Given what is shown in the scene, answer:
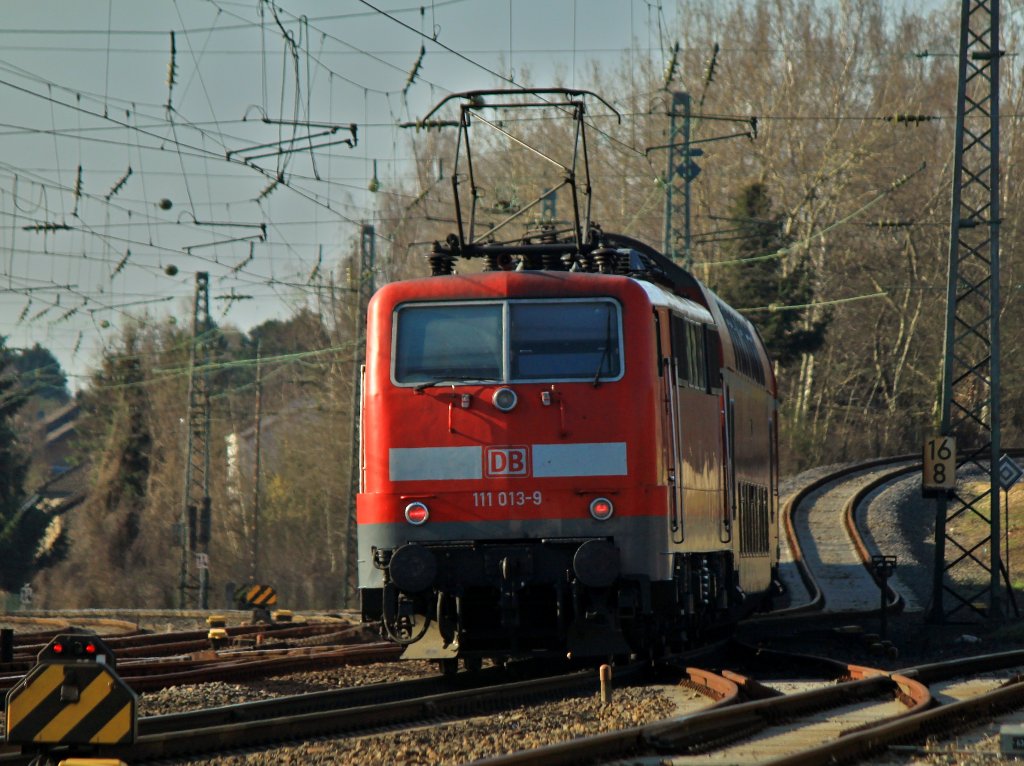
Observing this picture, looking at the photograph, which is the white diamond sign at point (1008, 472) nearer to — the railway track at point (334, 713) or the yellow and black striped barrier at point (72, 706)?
the railway track at point (334, 713)

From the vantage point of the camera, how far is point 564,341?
12211mm

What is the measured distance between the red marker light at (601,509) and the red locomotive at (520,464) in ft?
0.03

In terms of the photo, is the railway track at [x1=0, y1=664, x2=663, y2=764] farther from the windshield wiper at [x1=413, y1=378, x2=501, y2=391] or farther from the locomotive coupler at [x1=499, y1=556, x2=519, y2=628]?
the windshield wiper at [x1=413, y1=378, x2=501, y2=391]

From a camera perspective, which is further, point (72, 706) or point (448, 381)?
point (448, 381)

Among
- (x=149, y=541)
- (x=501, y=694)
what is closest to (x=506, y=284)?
(x=501, y=694)

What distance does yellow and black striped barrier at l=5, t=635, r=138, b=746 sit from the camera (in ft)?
21.9

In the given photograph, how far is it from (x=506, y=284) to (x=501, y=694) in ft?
10.4

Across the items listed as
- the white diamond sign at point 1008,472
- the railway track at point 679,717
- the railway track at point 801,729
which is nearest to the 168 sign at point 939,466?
the white diamond sign at point 1008,472

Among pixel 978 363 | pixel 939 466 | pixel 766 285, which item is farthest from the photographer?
pixel 766 285

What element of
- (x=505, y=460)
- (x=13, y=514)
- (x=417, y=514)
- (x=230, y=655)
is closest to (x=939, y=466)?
(x=230, y=655)

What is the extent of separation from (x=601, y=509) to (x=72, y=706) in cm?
573

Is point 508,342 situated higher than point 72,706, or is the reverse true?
point 508,342

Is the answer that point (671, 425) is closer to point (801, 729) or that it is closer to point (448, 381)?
point (448, 381)

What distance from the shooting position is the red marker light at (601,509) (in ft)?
38.7
